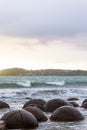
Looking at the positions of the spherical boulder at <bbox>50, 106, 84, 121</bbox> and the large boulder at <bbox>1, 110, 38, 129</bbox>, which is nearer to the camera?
the large boulder at <bbox>1, 110, 38, 129</bbox>

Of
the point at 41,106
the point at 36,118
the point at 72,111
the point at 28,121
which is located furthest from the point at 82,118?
the point at 41,106

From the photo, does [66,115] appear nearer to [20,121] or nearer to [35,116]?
[35,116]

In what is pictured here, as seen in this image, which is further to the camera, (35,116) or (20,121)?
(35,116)

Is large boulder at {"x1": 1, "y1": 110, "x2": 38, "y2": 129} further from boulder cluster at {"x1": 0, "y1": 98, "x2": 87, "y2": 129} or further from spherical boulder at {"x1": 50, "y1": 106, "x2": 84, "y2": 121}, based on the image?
spherical boulder at {"x1": 50, "y1": 106, "x2": 84, "y2": 121}

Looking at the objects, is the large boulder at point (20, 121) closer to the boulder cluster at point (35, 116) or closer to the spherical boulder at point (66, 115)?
the boulder cluster at point (35, 116)

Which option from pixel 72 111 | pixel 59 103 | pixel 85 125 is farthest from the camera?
pixel 59 103

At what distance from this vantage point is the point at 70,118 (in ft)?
50.0

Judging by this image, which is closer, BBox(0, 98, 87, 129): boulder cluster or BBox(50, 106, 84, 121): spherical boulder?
BBox(0, 98, 87, 129): boulder cluster

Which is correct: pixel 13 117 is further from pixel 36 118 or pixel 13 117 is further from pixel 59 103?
pixel 59 103

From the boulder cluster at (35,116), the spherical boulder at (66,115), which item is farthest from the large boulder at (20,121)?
the spherical boulder at (66,115)

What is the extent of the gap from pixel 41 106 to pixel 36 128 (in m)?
7.09

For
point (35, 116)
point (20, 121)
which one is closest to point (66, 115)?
point (35, 116)

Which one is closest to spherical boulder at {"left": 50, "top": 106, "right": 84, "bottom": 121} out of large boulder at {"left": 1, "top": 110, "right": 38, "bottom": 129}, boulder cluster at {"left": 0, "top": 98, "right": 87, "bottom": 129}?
boulder cluster at {"left": 0, "top": 98, "right": 87, "bottom": 129}

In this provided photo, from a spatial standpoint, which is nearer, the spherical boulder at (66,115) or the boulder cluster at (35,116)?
the boulder cluster at (35,116)
